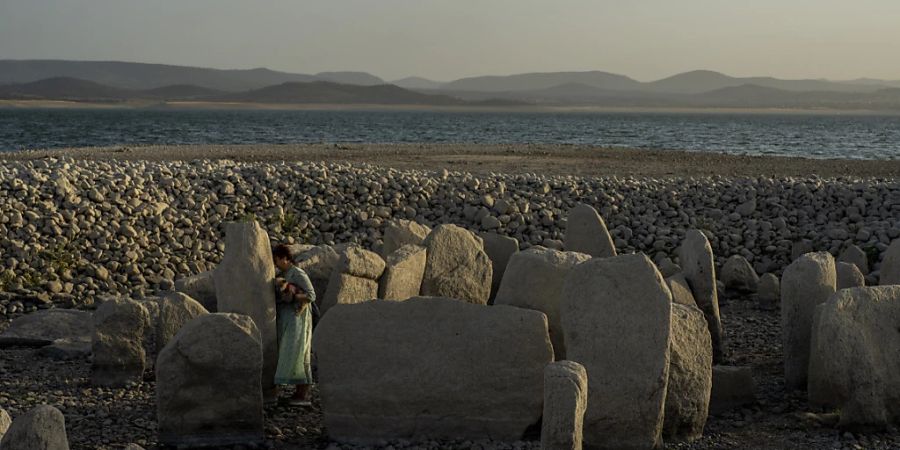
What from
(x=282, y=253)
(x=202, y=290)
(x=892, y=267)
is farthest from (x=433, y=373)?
(x=892, y=267)

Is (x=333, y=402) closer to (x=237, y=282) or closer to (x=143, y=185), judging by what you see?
(x=237, y=282)

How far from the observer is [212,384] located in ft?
26.3

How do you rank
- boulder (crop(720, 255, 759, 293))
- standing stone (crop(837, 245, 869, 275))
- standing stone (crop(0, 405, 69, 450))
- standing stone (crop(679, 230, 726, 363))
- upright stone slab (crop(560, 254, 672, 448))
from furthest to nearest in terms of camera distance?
standing stone (crop(837, 245, 869, 275))
boulder (crop(720, 255, 759, 293))
standing stone (crop(679, 230, 726, 363))
upright stone slab (crop(560, 254, 672, 448))
standing stone (crop(0, 405, 69, 450))

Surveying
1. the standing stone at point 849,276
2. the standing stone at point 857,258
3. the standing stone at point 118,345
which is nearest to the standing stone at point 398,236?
the standing stone at point 118,345

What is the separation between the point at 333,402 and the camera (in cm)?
817

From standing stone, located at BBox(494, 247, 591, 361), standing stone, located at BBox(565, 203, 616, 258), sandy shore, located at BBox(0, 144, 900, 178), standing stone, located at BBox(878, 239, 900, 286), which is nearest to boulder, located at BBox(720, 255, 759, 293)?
standing stone, located at BBox(878, 239, 900, 286)

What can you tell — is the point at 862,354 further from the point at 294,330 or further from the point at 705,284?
the point at 294,330

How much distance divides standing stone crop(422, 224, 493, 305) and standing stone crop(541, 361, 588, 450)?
3.97m

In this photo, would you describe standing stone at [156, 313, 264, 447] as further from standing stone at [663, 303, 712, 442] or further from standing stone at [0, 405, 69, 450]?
standing stone at [663, 303, 712, 442]

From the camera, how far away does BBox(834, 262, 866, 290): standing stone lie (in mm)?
10969

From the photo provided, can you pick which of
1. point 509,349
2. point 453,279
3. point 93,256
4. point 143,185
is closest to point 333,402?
point 509,349

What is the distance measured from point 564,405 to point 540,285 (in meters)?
2.99

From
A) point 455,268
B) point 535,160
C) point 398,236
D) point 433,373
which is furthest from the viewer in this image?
point 535,160

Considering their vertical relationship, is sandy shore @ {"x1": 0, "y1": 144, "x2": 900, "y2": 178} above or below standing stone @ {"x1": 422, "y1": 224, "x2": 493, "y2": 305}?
below
